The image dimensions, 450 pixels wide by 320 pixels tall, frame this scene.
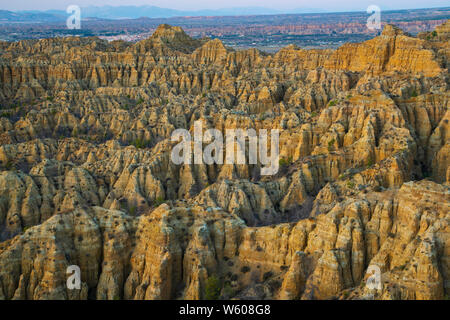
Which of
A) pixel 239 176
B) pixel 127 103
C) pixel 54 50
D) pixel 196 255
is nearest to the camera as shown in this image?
pixel 196 255

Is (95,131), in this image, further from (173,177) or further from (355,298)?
(355,298)

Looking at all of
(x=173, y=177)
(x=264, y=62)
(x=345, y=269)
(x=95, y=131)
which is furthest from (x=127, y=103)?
(x=345, y=269)

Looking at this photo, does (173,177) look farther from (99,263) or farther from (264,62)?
(264,62)

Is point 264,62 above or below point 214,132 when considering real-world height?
above
